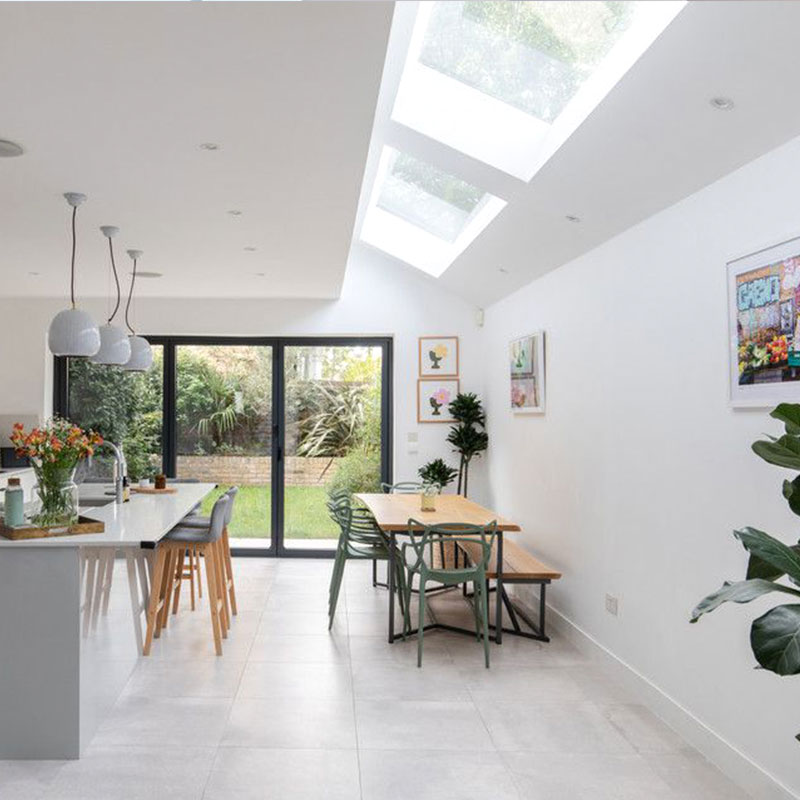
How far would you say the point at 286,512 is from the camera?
7418mm

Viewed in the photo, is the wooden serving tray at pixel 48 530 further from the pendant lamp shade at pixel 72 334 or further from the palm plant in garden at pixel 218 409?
the palm plant in garden at pixel 218 409

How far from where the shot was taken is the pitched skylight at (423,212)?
197 inches

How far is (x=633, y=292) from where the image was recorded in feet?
12.7

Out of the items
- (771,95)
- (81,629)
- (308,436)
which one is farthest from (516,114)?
(308,436)

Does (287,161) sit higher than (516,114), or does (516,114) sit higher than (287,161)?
(516,114)

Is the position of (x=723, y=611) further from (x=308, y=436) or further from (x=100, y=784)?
(x=308, y=436)

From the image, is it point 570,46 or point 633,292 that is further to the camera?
point 633,292

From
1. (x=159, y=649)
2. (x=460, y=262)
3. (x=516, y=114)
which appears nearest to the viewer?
(x=516, y=114)

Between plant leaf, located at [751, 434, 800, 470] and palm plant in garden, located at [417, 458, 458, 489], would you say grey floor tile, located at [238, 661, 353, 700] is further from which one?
palm plant in garden, located at [417, 458, 458, 489]

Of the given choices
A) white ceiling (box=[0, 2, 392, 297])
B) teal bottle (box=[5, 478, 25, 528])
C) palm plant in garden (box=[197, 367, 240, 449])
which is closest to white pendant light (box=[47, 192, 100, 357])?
white ceiling (box=[0, 2, 392, 297])

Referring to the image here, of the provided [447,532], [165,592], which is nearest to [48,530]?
[165,592]

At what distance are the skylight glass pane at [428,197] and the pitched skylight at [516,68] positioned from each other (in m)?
0.75

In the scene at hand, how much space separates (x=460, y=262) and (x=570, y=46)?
9.86ft

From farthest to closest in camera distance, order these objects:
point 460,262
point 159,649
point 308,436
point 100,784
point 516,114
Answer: point 308,436, point 460,262, point 159,649, point 516,114, point 100,784
